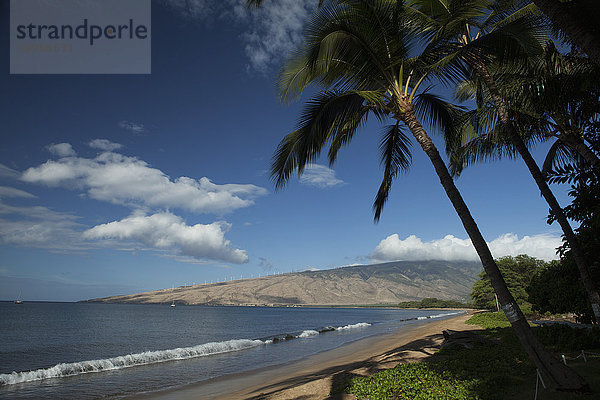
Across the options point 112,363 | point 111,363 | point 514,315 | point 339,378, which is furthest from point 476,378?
point 112,363

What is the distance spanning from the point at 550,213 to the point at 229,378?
12.8 metres

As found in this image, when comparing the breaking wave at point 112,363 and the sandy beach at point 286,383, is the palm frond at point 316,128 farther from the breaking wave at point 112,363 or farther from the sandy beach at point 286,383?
the breaking wave at point 112,363

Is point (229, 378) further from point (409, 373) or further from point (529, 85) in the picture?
point (529, 85)

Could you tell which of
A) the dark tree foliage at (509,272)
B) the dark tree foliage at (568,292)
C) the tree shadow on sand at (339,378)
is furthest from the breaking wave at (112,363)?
the dark tree foliage at (509,272)

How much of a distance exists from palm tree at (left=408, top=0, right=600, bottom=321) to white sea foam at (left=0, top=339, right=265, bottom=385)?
19.8 metres

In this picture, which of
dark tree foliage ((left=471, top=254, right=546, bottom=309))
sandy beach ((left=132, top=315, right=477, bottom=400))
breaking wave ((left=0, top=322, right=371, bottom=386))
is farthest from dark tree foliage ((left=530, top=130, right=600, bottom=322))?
dark tree foliage ((left=471, top=254, right=546, bottom=309))

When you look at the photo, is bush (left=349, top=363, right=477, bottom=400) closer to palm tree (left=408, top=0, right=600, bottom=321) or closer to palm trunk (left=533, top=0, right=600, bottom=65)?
palm tree (left=408, top=0, right=600, bottom=321)

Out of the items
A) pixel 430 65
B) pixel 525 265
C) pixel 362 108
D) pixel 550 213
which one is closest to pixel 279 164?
pixel 362 108

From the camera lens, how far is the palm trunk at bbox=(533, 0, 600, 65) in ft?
12.3

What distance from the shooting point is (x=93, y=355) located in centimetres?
2333

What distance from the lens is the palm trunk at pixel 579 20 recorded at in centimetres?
376

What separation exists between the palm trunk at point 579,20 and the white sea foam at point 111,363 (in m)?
20.8

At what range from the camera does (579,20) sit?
386 centimetres

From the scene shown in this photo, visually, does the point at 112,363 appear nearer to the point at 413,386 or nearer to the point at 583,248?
the point at 413,386
